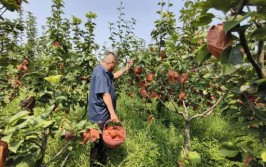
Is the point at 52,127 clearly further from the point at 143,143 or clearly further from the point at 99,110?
the point at 143,143

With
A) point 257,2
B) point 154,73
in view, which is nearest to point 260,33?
point 257,2

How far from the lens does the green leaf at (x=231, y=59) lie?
1.08m

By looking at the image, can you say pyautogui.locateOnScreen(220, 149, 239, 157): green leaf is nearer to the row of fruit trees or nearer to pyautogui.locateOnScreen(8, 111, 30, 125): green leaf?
the row of fruit trees

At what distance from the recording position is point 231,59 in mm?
1095

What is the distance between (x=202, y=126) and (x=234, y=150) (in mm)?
4845

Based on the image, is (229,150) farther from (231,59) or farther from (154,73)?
(154,73)

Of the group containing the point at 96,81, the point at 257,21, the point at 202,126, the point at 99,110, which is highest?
the point at 257,21

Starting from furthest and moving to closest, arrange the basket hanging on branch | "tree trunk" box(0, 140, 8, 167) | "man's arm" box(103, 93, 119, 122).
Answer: "man's arm" box(103, 93, 119, 122) → "tree trunk" box(0, 140, 8, 167) → the basket hanging on branch

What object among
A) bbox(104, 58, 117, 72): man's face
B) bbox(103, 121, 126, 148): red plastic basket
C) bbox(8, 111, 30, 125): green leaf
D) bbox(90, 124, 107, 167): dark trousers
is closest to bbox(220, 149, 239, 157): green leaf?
bbox(8, 111, 30, 125): green leaf

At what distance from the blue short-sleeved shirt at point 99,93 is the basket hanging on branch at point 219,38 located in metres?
2.84

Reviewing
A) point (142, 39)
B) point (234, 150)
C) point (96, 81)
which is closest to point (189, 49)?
point (96, 81)

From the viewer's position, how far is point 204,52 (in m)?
1.27

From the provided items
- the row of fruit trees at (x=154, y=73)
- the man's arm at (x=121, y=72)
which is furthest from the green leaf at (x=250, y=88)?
the man's arm at (x=121, y=72)

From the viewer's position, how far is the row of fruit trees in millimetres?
1142
